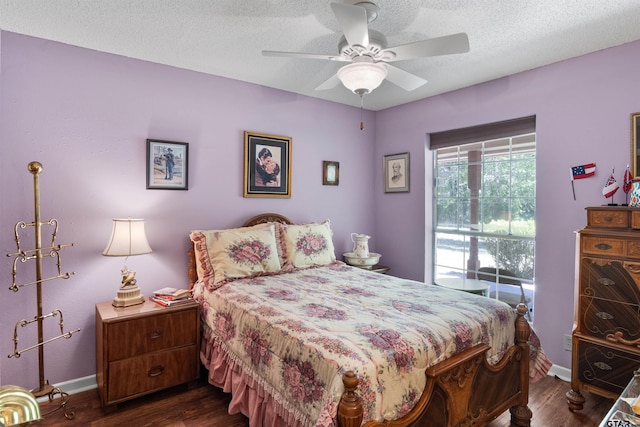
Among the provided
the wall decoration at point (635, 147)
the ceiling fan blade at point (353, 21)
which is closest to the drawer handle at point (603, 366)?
the wall decoration at point (635, 147)

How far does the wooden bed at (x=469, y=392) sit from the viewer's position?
137cm

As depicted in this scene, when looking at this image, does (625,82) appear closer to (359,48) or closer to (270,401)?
(359,48)

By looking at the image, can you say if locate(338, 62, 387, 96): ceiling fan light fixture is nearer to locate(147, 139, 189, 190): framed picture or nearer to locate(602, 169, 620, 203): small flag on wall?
locate(147, 139, 189, 190): framed picture

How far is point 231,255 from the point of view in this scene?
283 cm

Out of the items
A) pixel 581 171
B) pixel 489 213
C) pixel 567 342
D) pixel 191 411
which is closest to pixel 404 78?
pixel 581 171

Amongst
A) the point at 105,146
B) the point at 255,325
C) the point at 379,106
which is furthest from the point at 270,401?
the point at 379,106

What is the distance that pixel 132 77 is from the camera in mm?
2795

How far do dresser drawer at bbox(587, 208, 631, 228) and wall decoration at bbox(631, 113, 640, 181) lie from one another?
374 mm

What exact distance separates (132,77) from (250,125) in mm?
1026

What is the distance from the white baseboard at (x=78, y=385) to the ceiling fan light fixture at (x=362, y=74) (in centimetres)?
276

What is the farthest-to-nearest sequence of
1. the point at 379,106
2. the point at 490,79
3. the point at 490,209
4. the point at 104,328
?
the point at 379,106 < the point at 490,209 < the point at 490,79 < the point at 104,328

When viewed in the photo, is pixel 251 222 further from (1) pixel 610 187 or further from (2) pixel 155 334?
(1) pixel 610 187

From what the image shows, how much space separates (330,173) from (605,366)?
2.79 metres

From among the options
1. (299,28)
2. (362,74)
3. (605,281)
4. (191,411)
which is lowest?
(191,411)
